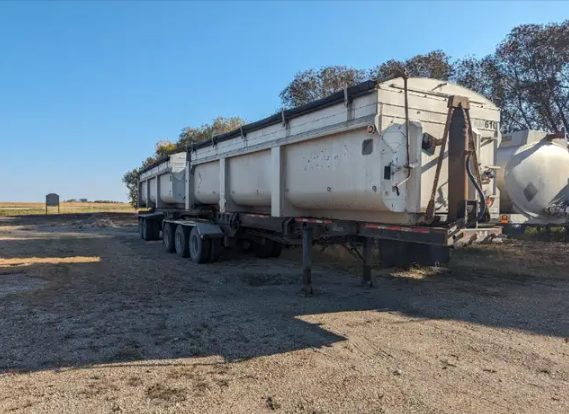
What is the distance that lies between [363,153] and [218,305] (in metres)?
3.27

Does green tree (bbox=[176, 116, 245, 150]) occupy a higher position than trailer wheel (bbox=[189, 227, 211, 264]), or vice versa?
green tree (bbox=[176, 116, 245, 150])

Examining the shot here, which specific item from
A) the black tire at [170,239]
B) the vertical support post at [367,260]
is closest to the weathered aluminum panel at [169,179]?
the black tire at [170,239]

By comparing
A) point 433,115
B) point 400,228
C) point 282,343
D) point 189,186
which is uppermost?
point 433,115

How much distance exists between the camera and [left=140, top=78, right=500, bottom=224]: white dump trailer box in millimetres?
5441

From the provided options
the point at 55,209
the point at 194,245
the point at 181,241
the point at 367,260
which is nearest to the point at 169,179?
the point at 181,241

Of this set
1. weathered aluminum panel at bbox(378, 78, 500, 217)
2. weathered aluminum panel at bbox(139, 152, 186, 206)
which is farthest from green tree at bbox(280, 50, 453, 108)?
weathered aluminum panel at bbox(378, 78, 500, 217)

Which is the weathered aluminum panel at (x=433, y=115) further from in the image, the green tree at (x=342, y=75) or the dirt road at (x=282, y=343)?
the green tree at (x=342, y=75)

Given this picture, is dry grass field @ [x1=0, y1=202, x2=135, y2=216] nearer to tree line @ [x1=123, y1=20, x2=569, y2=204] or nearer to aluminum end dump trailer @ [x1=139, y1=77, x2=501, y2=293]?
tree line @ [x1=123, y1=20, x2=569, y2=204]

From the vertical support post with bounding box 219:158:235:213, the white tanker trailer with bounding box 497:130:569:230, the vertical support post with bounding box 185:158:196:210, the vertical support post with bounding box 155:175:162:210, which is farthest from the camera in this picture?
the vertical support post with bounding box 155:175:162:210

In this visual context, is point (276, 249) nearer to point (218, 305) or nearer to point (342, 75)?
point (218, 305)

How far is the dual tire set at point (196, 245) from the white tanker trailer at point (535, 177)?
549 cm

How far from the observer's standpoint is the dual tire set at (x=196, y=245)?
1107 centimetres

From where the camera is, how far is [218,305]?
6.91 metres

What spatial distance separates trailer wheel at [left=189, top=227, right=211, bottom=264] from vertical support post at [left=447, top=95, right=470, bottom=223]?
6960 mm
